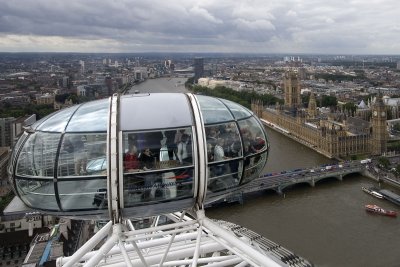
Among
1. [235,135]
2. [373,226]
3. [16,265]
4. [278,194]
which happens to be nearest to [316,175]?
[278,194]

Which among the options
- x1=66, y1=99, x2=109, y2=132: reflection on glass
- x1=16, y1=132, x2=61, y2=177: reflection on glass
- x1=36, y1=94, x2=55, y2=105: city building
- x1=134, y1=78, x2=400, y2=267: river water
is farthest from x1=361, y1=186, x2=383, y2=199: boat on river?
x1=36, y1=94, x2=55, y2=105: city building

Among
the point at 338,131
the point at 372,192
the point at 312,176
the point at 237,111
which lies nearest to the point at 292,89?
the point at 338,131

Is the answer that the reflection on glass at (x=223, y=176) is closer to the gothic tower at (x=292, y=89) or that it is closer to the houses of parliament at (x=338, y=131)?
the houses of parliament at (x=338, y=131)

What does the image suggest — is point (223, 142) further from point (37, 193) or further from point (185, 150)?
point (37, 193)

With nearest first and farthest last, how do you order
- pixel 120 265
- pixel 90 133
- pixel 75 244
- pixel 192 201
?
pixel 90 133
pixel 192 201
pixel 120 265
pixel 75 244

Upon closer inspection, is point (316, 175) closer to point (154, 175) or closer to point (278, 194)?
point (278, 194)
